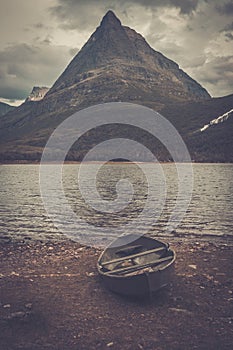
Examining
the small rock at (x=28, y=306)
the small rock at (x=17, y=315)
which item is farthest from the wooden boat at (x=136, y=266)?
the small rock at (x=17, y=315)

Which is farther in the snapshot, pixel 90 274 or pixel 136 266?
pixel 90 274

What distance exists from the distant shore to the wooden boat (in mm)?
854

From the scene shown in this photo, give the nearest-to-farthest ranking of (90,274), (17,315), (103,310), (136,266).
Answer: (17,315)
(103,310)
(136,266)
(90,274)

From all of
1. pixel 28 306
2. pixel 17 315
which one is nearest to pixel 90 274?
pixel 28 306

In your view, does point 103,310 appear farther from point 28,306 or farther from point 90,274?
point 90,274

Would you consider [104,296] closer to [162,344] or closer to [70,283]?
[70,283]

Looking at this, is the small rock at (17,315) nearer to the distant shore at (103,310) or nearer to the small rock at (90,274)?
the distant shore at (103,310)

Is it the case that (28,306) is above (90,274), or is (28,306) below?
below

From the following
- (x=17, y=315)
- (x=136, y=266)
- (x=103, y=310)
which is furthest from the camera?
(x=136, y=266)

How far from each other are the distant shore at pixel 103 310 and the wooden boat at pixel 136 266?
854mm

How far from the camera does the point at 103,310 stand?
47.6 ft

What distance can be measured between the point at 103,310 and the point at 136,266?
291 centimetres

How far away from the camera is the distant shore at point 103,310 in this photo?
12.1 meters

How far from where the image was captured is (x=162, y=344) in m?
11.9
